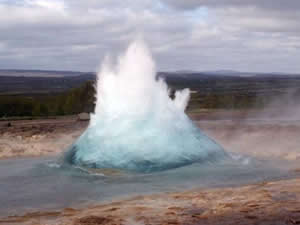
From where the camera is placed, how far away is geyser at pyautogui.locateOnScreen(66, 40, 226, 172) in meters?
13.1

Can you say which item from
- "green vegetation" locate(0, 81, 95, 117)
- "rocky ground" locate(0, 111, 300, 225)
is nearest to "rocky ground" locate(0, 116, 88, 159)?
"rocky ground" locate(0, 111, 300, 225)

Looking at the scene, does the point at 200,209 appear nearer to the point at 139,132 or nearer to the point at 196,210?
the point at 196,210

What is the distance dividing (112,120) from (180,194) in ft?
17.2

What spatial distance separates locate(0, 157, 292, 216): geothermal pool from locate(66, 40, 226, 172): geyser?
48 centimetres

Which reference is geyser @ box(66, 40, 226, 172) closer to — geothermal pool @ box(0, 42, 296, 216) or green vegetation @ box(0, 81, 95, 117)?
geothermal pool @ box(0, 42, 296, 216)

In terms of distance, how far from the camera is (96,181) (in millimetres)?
11516

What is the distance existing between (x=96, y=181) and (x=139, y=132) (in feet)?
9.54

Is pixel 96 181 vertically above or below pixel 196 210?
above

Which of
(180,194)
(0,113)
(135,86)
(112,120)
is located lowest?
(180,194)

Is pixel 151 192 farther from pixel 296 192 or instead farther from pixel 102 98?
pixel 102 98

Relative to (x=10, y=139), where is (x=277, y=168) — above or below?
below

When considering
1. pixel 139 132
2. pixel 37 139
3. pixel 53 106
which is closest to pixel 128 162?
pixel 139 132

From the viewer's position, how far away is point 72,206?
30.5 feet

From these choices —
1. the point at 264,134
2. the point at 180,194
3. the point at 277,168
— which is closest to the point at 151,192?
the point at 180,194
